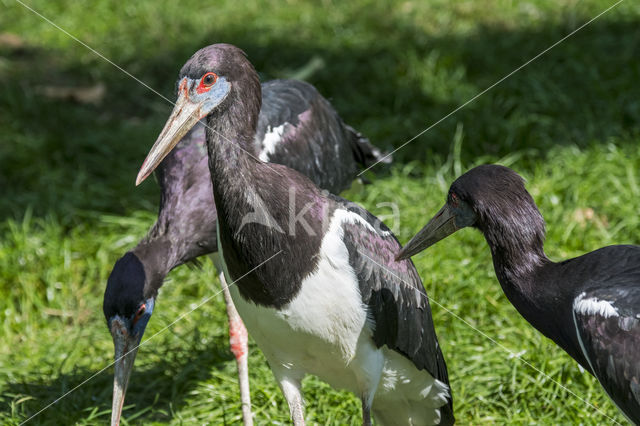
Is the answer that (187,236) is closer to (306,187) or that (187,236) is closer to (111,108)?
(306,187)

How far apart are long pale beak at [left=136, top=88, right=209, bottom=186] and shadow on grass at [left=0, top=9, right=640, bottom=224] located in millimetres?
2381

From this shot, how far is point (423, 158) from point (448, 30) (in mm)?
1916

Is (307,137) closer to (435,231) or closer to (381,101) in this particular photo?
(435,231)

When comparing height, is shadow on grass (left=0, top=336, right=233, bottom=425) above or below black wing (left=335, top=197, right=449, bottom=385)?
below

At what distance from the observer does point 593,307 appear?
9.84ft

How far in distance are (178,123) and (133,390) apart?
5.36 ft

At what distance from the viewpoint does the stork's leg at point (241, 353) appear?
399 cm

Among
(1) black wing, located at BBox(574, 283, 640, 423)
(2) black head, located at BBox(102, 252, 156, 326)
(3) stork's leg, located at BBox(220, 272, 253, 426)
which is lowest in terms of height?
(3) stork's leg, located at BBox(220, 272, 253, 426)

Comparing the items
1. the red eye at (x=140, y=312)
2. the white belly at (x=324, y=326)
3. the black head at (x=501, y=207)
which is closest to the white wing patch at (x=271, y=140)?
the white belly at (x=324, y=326)

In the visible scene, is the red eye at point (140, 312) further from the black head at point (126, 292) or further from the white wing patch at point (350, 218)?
the white wing patch at point (350, 218)

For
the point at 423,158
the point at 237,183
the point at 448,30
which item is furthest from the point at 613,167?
the point at 237,183

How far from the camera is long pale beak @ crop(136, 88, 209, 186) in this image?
Answer: 3352 millimetres

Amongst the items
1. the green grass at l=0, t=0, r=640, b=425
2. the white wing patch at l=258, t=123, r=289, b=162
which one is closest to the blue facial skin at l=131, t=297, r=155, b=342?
the green grass at l=0, t=0, r=640, b=425

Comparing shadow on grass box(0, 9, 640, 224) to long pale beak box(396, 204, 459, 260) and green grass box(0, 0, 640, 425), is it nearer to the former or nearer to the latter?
green grass box(0, 0, 640, 425)
